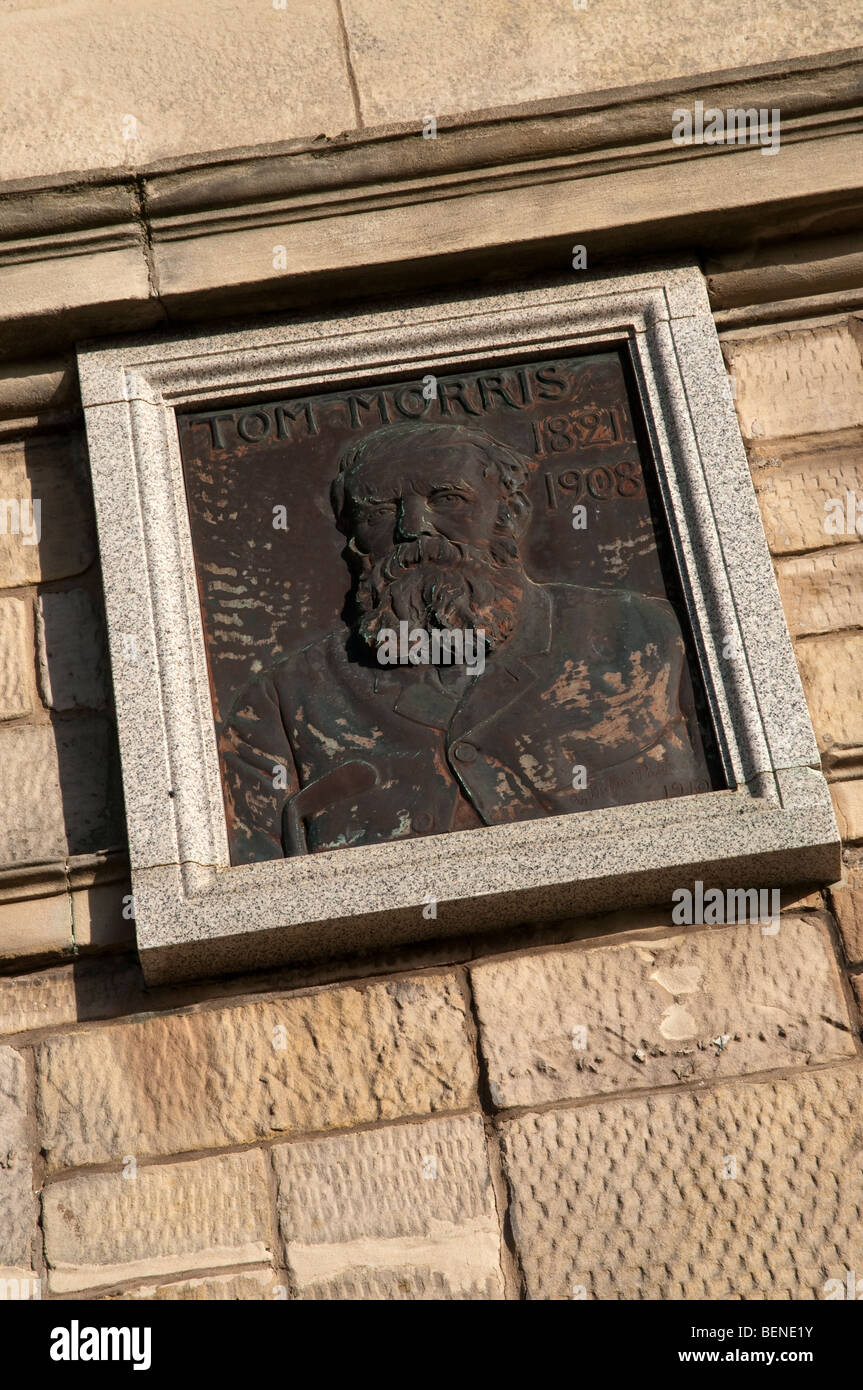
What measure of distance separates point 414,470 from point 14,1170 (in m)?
1.52

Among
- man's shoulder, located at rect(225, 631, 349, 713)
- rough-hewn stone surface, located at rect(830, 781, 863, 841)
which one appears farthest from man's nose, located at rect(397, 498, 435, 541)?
rough-hewn stone surface, located at rect(830, 781, 863, 841)

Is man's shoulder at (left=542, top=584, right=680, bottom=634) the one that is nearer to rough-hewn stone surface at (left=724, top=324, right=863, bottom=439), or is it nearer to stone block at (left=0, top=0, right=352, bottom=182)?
rough-hewn stone surface at (left=724, top=324, right=863, bottom=439)

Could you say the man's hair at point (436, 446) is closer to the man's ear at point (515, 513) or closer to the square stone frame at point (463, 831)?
the man's ear at point (515, 513)

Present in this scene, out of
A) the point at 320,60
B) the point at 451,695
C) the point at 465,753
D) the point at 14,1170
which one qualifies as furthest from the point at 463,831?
the point at 320,60

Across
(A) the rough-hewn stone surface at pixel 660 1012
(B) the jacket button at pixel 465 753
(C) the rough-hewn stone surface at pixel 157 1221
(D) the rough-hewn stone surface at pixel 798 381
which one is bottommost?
(C) the rough-hewn stone surface at pixel 157 1221

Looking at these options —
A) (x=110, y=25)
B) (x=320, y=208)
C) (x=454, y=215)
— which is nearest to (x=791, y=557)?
(x=454, y=215)

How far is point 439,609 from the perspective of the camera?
9.36 ft

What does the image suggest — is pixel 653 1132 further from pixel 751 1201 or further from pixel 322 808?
pixel 322 808

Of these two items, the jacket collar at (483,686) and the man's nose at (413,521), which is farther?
the man's nose at (413,521)

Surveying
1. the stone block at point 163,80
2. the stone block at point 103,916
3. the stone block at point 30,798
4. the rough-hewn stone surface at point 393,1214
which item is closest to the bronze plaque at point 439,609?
the stone block at point 103,916

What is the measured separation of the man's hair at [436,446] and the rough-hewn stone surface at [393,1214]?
1210mm

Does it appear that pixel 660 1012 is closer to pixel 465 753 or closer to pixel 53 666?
pixel 465 753

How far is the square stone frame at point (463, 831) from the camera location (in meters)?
2.59

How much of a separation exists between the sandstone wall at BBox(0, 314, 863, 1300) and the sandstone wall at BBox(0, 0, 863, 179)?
154 cm
